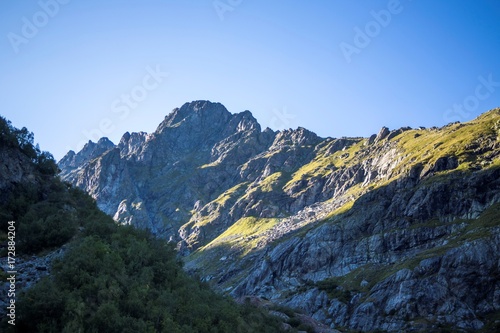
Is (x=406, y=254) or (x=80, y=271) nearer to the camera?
(x=80, y=271)

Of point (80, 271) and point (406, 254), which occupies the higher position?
point (80, 271)

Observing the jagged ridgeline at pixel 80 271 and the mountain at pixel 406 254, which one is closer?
the jagged ridgeline at pixel 80 271

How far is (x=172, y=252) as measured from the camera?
45812 mm

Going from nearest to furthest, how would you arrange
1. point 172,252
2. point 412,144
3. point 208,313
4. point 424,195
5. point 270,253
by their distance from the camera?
1. point 208,313
2. point 172,252
3. point 424,195
4. point 270,253
5. point 412,144

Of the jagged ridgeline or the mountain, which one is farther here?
the mountain

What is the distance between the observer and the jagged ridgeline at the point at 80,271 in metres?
24.2

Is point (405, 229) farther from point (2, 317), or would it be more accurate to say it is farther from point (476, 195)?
point (2, 317)

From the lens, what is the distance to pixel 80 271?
91.8 ft

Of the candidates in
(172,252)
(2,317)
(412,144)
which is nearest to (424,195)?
(412,144)

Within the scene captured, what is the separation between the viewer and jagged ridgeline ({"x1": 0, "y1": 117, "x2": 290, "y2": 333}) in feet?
79.4

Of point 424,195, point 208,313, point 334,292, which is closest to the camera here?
point 208,313

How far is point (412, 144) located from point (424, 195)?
74.8 meters

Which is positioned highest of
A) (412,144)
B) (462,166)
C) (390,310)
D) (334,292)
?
(412,144)

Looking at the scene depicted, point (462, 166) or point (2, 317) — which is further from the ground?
point (462, 166)
